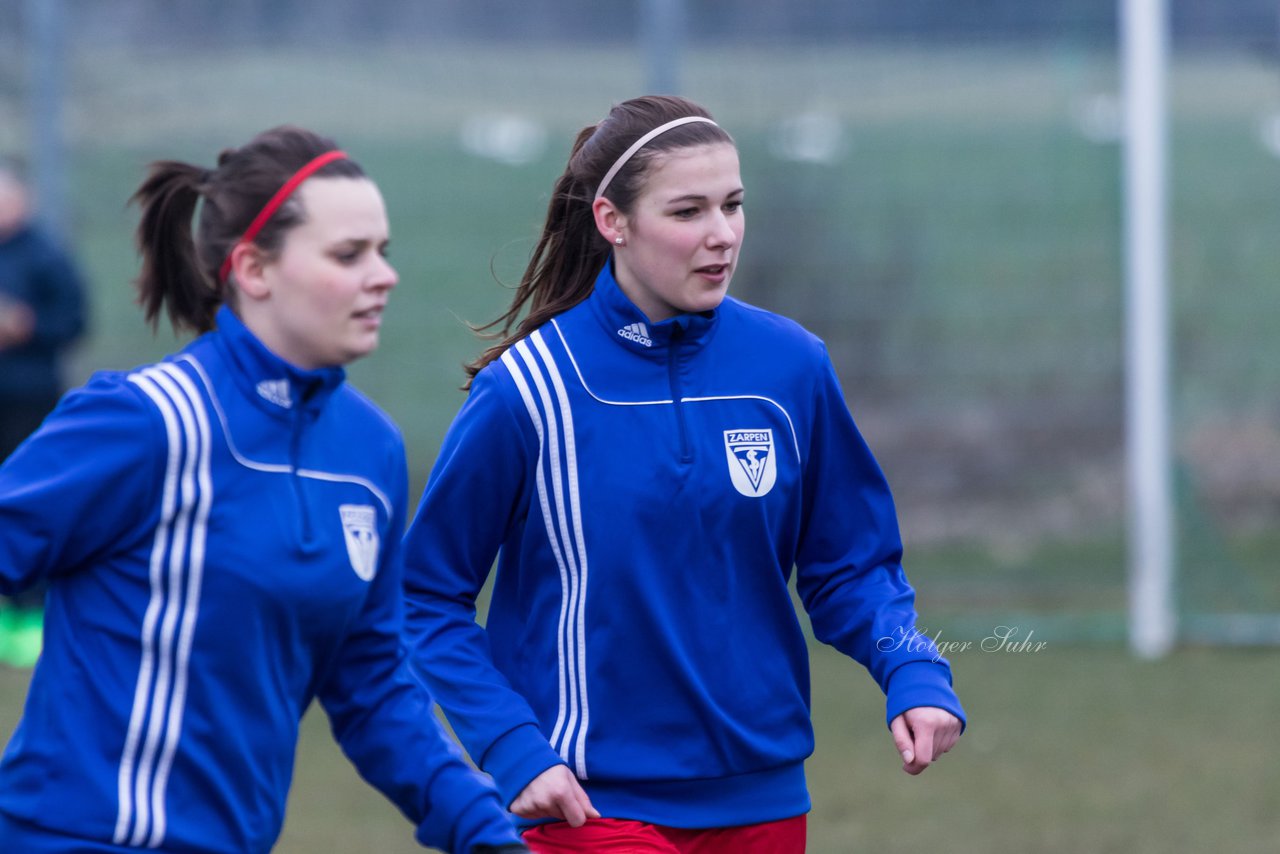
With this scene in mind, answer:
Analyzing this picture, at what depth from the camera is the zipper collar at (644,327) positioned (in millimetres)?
3223

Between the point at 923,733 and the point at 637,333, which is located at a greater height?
the point at 637,333

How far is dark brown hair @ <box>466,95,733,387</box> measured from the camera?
325 centimetres

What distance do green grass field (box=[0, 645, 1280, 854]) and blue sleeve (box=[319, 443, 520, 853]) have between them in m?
2.51

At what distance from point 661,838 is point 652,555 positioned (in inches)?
17.5

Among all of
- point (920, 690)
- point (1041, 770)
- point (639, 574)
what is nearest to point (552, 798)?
point (639, 574)

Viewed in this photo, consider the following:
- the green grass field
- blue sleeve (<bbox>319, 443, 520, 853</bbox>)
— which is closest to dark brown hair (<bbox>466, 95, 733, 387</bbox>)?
blue sleeve (<bbox>319, 443, 520, 853</bbox>)

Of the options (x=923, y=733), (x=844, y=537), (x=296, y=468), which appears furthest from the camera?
(x=844, y=537)

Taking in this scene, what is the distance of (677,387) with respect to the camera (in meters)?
3.21

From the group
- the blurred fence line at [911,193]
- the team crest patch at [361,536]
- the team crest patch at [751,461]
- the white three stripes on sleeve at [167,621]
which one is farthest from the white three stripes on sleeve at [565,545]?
the blurred fence line at [911,193]

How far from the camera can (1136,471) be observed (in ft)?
26.9

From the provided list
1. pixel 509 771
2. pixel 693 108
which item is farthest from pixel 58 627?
pixel 693 108

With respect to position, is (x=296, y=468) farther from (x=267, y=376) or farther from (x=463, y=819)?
(x=463, y=819)

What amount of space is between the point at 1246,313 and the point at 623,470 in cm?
582

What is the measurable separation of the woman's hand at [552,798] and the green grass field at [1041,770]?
7.94ft
